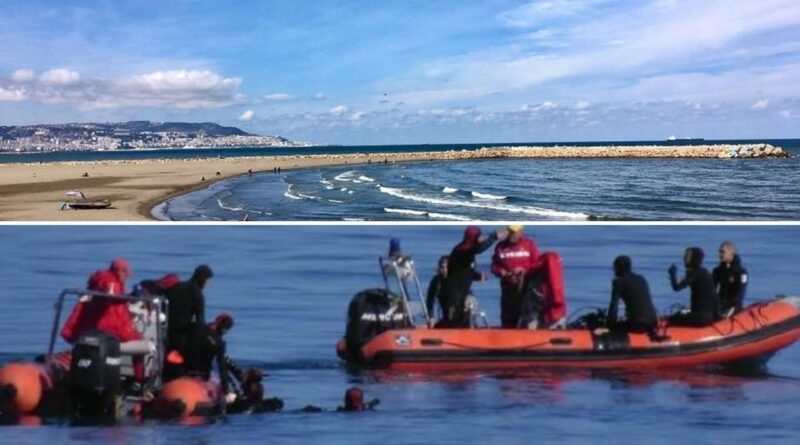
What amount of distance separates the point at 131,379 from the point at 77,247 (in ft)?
45.6

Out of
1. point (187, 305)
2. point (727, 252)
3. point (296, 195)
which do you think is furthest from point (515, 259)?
point (296, 195)

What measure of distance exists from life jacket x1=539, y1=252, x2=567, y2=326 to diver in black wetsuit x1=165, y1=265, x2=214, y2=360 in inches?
123

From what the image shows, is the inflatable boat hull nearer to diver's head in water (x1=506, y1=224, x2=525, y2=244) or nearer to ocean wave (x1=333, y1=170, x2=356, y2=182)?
diver's head in water (x1=506, y1=224, x2=525, y2=244)

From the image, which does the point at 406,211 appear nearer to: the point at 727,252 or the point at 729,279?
the point at 729,279

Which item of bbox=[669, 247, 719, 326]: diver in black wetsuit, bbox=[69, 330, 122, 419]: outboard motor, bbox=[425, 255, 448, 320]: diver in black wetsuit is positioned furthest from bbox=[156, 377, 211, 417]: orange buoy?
bbox=[669, 247, 719, 326]: diver in black wetsuit

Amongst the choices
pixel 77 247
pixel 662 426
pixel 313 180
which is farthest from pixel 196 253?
pixel 313 180

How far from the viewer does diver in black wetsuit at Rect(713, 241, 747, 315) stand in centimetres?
1030

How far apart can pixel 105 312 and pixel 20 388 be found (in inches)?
31.8

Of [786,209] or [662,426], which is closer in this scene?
[662,426]

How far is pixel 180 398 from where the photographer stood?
8.34 meters

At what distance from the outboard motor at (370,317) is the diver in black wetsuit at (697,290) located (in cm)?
262

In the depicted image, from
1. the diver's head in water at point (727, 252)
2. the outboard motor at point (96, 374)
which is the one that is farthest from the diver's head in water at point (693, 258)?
the outboard motor at point (96, 374)

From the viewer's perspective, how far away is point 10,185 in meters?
38.8

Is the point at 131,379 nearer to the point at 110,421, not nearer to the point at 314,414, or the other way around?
the point at 110,421
